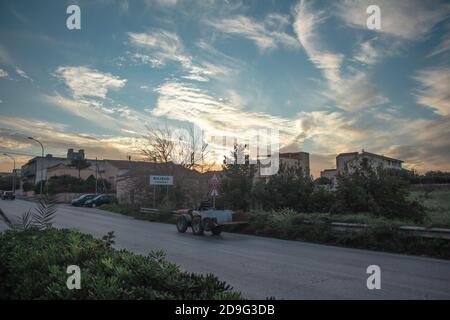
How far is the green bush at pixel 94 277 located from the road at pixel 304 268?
9.02ft

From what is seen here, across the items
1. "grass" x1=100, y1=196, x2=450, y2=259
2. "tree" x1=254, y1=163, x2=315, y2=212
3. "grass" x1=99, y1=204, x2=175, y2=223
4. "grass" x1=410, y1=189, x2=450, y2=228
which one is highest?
"tree" x1=254, y1=163, x2=315, y2=212

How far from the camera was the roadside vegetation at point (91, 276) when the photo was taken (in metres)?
3.78

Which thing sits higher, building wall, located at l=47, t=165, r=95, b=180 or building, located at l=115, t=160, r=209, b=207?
building wall, located at l=47, t=165, r=95, b=180

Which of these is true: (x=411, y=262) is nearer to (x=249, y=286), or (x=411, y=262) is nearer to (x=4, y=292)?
(x=249, y=286)

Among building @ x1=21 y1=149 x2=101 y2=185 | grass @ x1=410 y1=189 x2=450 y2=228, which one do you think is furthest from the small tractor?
building @ x1=21 y1=149 x2=101 y2=185

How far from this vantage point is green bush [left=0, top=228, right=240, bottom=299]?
3.78m

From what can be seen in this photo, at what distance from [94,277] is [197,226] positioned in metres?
13.6

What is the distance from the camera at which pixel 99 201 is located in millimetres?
46719

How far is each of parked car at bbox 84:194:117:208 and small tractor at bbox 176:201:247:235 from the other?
99.2ft

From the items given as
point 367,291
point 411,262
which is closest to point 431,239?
point 411,262

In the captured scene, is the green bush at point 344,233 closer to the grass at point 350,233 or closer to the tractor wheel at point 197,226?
the grass at point 350,233

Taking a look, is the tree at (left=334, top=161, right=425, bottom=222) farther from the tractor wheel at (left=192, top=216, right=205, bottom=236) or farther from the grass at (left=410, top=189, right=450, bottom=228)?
the tractor wheel at (left=192, top=216, right=205, bottom=236)
